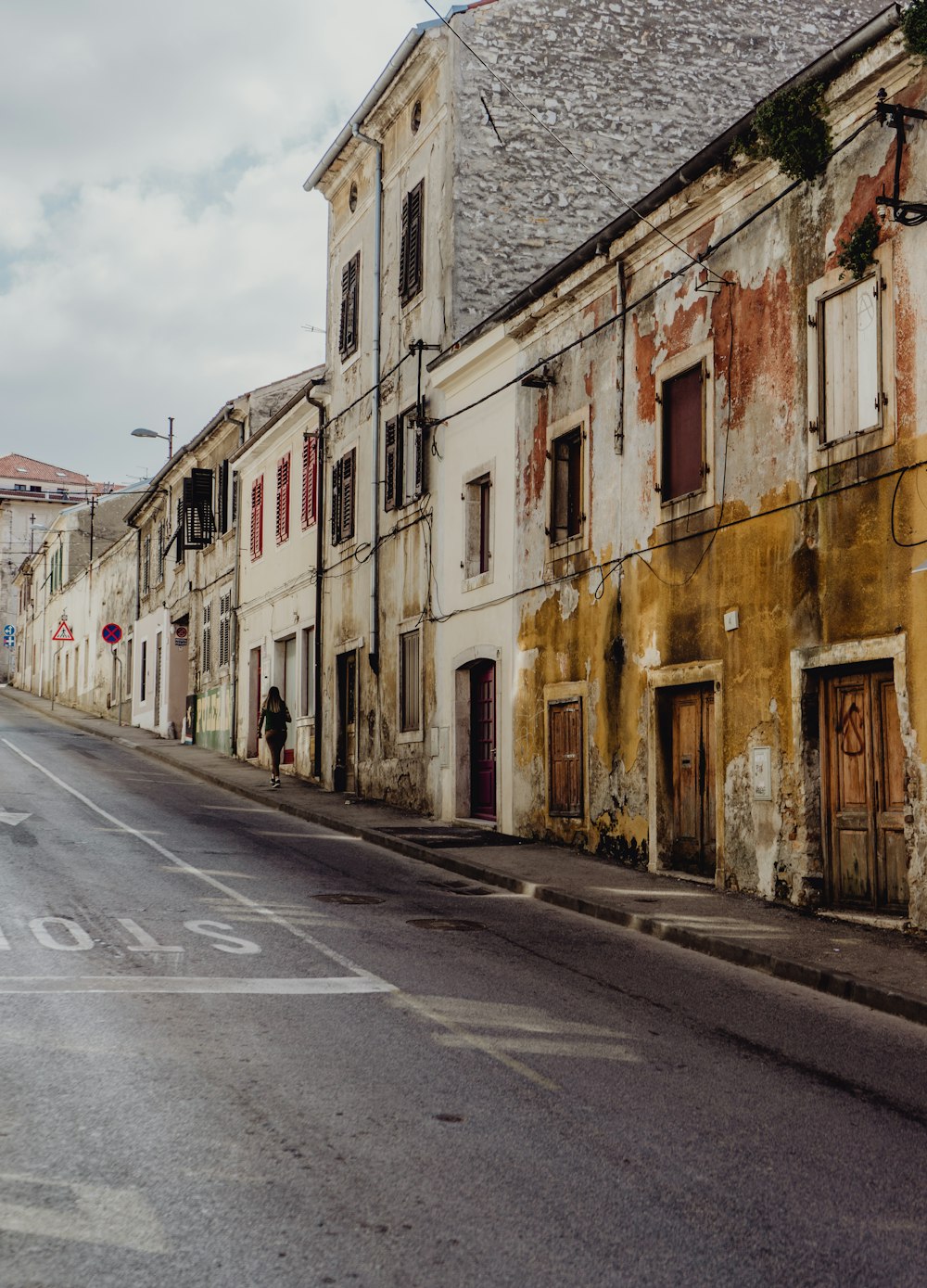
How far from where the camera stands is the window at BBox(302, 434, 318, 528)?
1042 inches

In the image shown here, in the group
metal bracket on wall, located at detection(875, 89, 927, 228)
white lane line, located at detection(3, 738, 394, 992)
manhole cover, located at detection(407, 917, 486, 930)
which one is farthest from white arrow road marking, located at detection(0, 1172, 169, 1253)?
metal bracket on wall, located at detection(875, 89, 927, 228)

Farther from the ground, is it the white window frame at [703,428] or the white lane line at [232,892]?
the white window frame at [703,428]

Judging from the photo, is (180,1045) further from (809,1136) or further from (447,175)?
(447,175)

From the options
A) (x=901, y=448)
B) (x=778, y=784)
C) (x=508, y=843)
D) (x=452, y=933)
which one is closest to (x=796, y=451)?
(x=901, y=448)

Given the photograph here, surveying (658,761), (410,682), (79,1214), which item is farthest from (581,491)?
(79,1214)

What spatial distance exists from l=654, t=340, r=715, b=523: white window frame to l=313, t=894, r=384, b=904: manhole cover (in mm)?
4922

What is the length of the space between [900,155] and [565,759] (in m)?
8.00

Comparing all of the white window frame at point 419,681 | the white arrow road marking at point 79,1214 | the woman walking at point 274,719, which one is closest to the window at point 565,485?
the white window frame at point 419,681

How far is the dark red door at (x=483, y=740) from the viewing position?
63.9 ft

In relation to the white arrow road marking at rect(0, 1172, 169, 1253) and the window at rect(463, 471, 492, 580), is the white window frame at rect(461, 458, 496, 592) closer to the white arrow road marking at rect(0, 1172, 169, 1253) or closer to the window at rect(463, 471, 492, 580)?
the window at rect(463, 471, 492, 580)

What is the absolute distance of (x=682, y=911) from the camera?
11.8 meters

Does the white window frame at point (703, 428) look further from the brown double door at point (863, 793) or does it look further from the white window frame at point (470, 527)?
the white window frame at point (470, 527)

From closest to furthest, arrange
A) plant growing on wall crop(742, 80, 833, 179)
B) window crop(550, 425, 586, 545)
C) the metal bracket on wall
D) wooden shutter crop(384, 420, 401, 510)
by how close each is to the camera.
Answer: the metal bracket on wall → plant growing on wall crop(742, 80, 833, 179) → window crop(550, 425, 586, 545) → wooden shutter crop(384, 420, 401, 510)

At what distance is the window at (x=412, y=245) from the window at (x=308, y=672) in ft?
23.2
